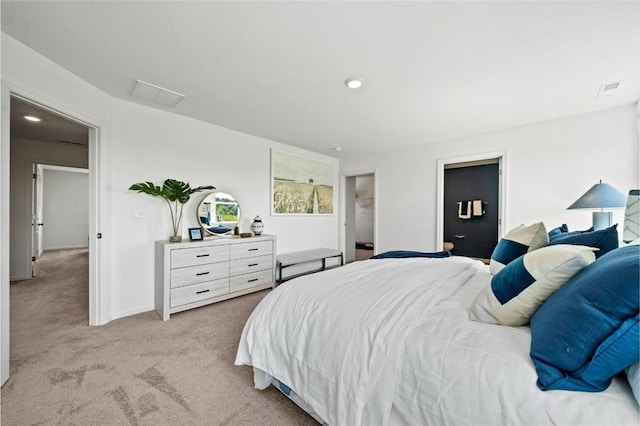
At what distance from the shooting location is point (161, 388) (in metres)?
1.64

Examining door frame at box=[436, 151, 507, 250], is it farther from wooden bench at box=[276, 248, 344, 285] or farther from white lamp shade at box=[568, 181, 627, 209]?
wooden bench at box=[276, 248, 344, 285]

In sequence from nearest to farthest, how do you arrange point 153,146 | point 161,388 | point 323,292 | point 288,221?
point 323,292, point 161,388, point 153,146, point 288,221

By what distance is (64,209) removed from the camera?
714 cm

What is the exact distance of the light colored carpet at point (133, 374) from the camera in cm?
143

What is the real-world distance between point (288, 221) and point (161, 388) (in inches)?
122

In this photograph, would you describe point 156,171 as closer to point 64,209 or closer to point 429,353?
point 429,353

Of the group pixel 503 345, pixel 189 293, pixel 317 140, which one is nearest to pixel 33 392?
pixel 189 293

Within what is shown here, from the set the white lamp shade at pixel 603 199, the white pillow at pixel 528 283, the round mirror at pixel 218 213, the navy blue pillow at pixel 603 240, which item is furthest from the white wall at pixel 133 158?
the white lamp shade at pixel 603 199

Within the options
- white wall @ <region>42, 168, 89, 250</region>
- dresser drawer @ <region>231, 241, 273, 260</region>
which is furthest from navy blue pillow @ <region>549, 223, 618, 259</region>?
white wall @ <region>42, 168, 89, 250</region>

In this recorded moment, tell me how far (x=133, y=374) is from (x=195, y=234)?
1661 millimetres

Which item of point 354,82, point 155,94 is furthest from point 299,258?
point 155,94

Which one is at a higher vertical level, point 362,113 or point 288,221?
point 362,113

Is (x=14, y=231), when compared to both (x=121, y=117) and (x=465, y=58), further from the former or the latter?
(x=465, y=58)

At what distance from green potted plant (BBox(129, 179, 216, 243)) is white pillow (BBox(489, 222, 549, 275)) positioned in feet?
10.4
